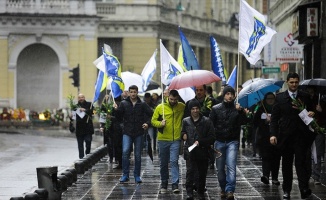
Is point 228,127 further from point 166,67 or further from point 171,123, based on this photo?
point 166,67

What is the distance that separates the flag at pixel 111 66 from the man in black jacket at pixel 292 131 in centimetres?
957

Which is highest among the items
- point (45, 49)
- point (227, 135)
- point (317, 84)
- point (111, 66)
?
point (45, 49)

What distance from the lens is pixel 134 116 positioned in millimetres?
23266

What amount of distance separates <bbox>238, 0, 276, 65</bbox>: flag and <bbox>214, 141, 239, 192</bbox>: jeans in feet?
8.21

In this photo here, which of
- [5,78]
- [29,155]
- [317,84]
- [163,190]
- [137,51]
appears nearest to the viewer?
[317,84]

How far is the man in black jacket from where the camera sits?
63.4ft

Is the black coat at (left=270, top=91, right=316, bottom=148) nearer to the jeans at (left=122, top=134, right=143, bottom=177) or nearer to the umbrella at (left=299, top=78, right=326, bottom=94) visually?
the umbrella at (left=299, top=78, right=326, bottom=94)

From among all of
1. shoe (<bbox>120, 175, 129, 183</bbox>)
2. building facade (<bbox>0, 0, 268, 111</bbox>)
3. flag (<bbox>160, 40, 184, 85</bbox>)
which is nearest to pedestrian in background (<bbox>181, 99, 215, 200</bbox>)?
shoe (<bbox>120, 175, 129, 183</bbox>)

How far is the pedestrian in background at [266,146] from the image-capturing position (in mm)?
22625

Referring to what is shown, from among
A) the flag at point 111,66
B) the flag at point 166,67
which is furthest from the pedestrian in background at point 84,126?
the flag at point 166,67

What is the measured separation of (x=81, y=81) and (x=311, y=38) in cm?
3352

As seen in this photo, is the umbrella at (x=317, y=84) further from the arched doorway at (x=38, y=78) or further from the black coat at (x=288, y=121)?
the arched doorway at (x=38, y=78)

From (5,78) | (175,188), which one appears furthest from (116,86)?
(5,78)

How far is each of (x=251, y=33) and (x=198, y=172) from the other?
341cm
